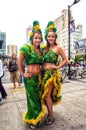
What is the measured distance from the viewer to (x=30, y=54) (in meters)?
3.41

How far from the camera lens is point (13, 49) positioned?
192 meters

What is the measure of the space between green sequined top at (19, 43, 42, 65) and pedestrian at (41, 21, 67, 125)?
0.57ft

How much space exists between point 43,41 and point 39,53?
0.32 meters

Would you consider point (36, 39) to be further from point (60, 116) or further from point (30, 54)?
point (60, 116)

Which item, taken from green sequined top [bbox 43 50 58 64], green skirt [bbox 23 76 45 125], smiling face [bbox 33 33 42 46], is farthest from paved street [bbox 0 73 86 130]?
smiling face [bbox 33 33 42 46]

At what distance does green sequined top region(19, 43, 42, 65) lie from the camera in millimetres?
3412

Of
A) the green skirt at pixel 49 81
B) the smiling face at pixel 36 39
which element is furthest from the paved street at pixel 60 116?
the smiling face at pixel 36 39

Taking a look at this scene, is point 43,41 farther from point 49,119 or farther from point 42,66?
point 49,119

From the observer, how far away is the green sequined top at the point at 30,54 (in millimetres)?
3412

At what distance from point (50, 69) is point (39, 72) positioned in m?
0.23

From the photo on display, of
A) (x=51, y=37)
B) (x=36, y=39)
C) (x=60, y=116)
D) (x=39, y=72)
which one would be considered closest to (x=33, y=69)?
(x=39, y=72)

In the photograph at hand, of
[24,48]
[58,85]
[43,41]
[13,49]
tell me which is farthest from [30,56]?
[13,49]

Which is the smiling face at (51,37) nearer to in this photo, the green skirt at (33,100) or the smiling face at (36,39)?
the smiling face at (36,39)

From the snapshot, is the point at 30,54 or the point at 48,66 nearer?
the point at 30,54
